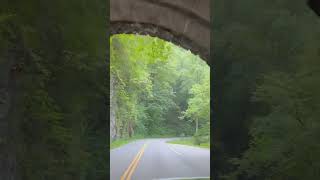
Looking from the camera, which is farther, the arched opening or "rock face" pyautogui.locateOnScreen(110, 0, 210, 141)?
the arched opening

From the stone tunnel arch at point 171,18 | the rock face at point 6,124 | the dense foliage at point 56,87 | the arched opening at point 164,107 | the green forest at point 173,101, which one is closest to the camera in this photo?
the rock face at point 6,124

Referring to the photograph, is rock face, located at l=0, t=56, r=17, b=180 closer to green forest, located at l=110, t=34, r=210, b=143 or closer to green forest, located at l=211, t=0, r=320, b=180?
green forest, located at l=211, t=0, r=320, b=180

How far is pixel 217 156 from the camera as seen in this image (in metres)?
5.88

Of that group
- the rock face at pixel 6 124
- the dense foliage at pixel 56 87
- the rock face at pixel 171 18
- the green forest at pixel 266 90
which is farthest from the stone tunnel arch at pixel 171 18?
the rock face at pixel 6 124

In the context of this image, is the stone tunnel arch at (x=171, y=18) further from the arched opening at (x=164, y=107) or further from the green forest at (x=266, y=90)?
the arched opening at (x=164, y=107)

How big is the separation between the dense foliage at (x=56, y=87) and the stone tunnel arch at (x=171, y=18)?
1387 mm

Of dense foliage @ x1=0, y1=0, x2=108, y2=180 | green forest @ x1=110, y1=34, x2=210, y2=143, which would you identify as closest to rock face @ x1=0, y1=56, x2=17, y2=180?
dense foliage @ x1=0, y1=0, x2=108, y2=180

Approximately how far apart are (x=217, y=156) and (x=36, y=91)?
97.4 inches

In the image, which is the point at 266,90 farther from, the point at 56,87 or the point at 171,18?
the point at 56,87

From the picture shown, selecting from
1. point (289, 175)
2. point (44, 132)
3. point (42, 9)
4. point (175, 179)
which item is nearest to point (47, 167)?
point (44, 132)

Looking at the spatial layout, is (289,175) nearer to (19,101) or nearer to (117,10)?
(19,101)

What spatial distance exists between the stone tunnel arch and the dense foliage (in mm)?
1387

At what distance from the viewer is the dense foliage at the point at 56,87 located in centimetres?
487

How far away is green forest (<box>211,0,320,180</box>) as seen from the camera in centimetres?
500
